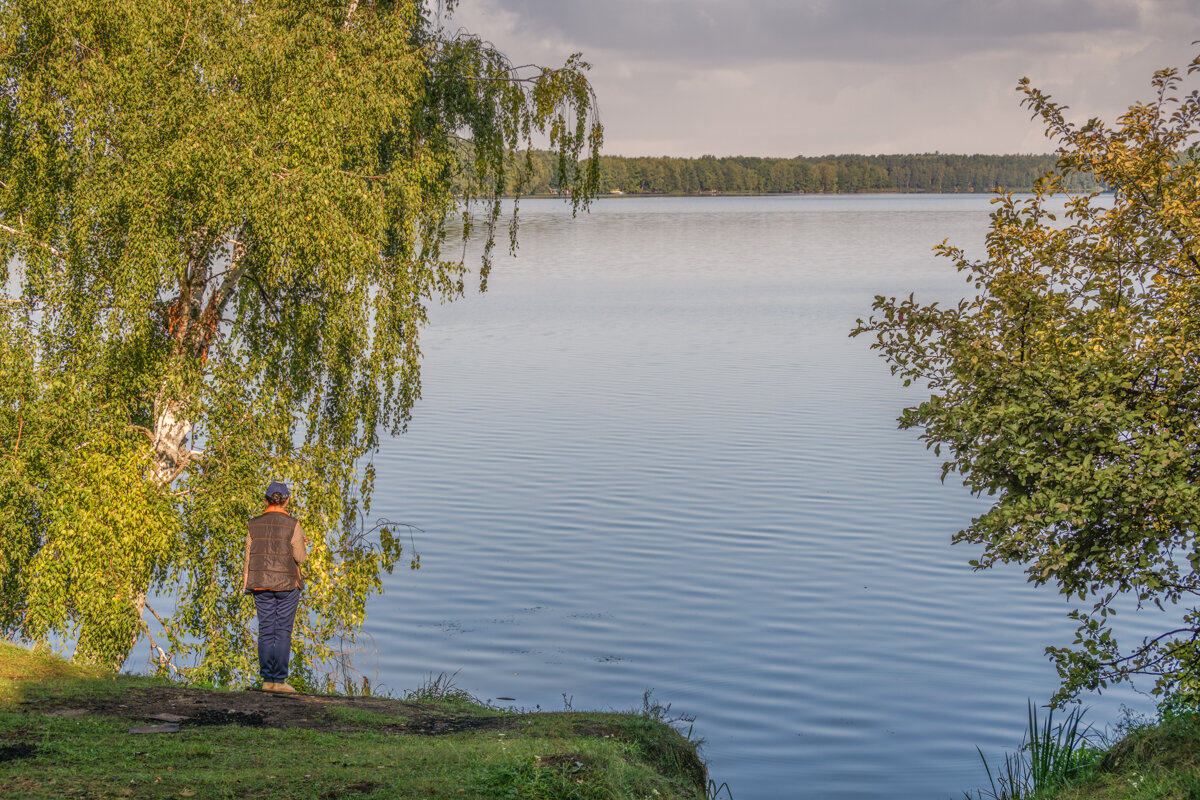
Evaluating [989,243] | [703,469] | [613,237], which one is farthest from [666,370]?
[613,237]

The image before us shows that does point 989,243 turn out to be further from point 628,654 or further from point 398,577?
point 398,577

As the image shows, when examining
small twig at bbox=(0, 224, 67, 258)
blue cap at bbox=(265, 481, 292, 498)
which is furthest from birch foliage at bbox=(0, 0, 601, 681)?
blue cap at bbox=(265, 481, 292, 498)

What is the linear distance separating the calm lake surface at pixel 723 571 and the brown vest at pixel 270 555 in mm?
5041

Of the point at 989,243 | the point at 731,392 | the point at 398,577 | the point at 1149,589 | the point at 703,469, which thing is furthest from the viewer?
the point at 731,392

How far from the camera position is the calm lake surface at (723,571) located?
48.9 ft

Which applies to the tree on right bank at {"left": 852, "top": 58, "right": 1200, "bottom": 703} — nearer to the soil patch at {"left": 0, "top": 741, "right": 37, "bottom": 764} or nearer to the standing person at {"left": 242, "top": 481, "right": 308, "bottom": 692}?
the standing person at {"left": 242, "top": 481, "right": 308, "bottom": 692}

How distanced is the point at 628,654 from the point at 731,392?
19.7 m

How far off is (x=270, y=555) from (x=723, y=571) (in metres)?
10.7

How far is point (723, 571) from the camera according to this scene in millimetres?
20641

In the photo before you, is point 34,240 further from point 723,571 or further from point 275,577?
point 723,571

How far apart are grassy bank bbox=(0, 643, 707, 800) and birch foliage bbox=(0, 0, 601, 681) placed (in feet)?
6.11

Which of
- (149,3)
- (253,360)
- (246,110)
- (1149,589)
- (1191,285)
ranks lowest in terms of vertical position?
(1149,589)

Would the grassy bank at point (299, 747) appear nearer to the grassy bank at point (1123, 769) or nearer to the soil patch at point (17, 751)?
the soil patch at point (17, 751)

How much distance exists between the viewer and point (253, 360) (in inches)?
550
